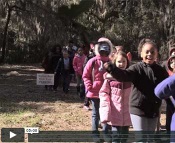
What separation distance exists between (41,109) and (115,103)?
4.65 metres

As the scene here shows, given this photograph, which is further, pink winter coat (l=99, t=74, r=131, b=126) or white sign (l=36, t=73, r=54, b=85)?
white sign (l=36, t=73, r=54, b=85)

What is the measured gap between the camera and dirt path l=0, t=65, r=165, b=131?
8.03m

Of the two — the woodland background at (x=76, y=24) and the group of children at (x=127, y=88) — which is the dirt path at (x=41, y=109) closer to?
A: the group of children at (x=127, y=88)

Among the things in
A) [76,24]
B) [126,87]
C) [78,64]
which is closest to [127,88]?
[126,87]

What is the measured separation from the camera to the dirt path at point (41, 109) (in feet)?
26.3

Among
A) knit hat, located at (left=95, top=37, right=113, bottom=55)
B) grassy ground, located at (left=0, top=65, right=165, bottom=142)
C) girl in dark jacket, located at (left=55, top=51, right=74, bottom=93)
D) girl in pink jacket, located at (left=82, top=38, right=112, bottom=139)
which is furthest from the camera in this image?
girl in dark jacket, located at (left=55, top=51, right=74, bottom=93)

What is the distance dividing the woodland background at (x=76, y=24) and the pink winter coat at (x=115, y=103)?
1299 centimetres

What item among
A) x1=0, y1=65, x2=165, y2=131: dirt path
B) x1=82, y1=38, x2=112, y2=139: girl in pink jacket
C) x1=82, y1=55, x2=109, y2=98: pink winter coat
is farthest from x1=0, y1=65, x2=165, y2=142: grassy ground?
x1=82, y1=55, x2=109, y2=98: pink winter coat

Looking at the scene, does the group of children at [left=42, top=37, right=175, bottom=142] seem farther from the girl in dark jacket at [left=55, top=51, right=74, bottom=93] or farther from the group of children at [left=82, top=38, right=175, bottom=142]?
the girl in dark jacket at [left=55, top=51, right=74, bottom=93]

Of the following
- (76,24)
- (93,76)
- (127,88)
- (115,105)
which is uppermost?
(76,24)

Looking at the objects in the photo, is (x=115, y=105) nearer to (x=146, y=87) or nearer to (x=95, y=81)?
(x=146, y=87)

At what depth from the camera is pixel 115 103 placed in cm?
526

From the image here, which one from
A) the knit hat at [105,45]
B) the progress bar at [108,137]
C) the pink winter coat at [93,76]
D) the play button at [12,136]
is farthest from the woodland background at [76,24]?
the play button at [12,136]

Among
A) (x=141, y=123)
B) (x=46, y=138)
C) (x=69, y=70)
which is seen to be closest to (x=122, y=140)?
(x=141, y=123)
